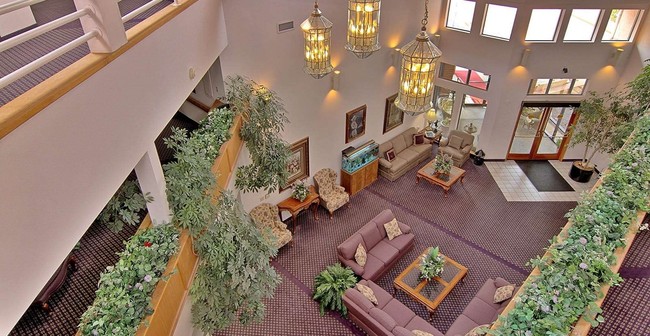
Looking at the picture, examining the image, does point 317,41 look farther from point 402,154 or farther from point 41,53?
point 402,154

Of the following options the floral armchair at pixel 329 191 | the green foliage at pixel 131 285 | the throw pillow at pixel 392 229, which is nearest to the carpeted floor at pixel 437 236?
the floral armchair at pixel 329 191

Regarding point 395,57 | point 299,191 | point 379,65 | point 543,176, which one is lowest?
point 543,176

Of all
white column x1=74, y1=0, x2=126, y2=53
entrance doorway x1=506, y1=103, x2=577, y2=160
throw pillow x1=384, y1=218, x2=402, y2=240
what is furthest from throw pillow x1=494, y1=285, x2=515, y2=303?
white column x1=74, y1=0, x2=126, y2=53

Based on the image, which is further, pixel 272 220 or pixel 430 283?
pixel 272 220

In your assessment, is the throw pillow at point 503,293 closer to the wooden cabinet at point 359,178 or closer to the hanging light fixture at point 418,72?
the hanging light fixture at point 418,72

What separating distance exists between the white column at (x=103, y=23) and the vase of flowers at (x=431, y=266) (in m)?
6.66

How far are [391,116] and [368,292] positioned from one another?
590 centimetres

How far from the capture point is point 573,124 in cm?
1122

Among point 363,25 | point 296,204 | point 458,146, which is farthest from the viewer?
point 458,146

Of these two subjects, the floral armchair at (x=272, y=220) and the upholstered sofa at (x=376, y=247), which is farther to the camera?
the floral armchair at (x=272, y=220)

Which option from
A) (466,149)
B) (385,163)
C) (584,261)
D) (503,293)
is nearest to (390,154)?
(385,163)

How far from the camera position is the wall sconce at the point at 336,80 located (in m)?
9.05

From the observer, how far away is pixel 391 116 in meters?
11.5

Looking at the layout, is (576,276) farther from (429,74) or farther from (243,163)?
(243,163)
